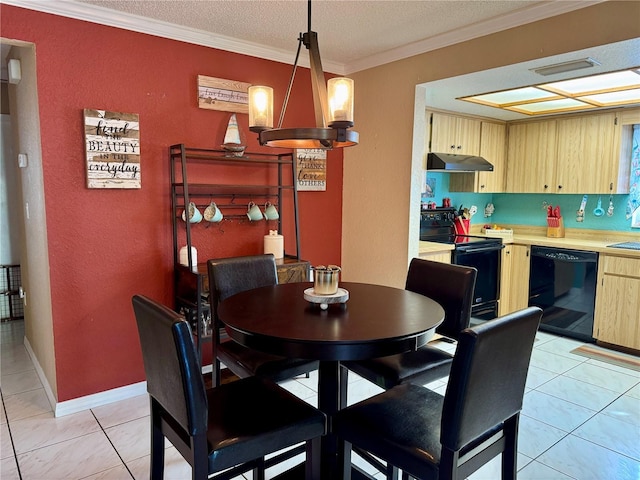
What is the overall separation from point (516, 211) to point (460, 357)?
4.30 m

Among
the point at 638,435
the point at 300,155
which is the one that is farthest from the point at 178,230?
the point at 638,435

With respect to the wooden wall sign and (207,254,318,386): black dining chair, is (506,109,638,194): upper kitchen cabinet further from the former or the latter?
(207,254,318,386): black dining chair

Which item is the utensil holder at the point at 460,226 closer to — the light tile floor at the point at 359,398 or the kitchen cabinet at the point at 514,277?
the kitchen cabinet at the point at 514,277

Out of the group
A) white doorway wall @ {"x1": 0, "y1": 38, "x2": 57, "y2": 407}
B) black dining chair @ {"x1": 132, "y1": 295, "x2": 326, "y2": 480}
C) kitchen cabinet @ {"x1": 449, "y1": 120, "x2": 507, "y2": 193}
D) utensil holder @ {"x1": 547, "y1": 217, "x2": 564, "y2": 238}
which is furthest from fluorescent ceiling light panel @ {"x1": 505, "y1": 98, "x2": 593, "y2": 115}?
white doorway wall @ {"x1": 0, "y1": 38, "x2": 57, "y2": 407}

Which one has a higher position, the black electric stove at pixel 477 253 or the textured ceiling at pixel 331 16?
the textured ceiling at pixel 331 16

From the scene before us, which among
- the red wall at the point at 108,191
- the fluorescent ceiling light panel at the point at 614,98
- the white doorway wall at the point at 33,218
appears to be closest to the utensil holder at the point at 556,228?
the fluorescent ceiling light panel at the point at 614,98

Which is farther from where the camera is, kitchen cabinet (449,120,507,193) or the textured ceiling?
kitchen cabinet (449,120,507,193)

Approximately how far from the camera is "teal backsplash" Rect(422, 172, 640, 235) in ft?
13.9

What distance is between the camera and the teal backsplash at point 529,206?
4.23 metres

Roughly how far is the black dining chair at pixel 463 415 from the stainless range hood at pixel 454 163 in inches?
104

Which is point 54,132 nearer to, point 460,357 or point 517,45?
point 460,357

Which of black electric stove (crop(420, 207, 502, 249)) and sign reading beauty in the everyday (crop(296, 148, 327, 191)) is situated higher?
sign reading beauty in the everyday (crop(296, 148, 327, 191))

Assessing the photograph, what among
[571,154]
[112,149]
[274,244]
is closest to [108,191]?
[112,149]

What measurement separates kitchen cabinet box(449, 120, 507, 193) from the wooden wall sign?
8.28 feet
